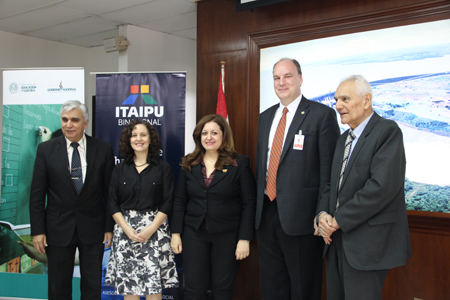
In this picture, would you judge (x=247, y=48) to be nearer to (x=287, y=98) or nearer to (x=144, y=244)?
(x=287, y=98)

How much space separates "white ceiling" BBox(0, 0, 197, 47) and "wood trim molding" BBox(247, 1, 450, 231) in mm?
1057

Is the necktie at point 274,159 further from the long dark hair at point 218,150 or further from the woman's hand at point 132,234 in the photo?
the woman's hand at point 132,234

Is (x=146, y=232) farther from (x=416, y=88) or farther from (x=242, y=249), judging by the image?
(x=416, y=88)

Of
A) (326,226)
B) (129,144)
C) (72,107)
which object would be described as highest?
(72,107)

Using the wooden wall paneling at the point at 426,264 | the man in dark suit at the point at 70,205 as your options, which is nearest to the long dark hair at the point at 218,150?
the man in dark suit at the point at 70,205

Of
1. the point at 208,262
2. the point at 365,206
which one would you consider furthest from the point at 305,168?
the point at 208,262

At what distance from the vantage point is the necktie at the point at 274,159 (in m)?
2.40

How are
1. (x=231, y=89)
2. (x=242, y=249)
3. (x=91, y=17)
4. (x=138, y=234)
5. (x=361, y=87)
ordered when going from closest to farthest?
(x=361, y=87) → (x=242, y=249) → (x=138, y=234) → (x=231, y=89) → (x=91, y=17)

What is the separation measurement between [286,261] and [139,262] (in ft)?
3.47

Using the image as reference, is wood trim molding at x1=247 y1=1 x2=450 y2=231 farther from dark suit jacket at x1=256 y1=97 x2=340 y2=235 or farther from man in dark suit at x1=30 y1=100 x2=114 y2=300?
man in dark suit at x1=30 y1=100 x2=114 y2=300

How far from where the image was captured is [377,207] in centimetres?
183

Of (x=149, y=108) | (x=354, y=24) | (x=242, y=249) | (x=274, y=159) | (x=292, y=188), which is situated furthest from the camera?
(x=149, y=108)

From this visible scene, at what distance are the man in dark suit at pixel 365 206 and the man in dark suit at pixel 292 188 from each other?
24 centimetres

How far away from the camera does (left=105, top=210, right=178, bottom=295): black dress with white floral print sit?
2.66 meters
